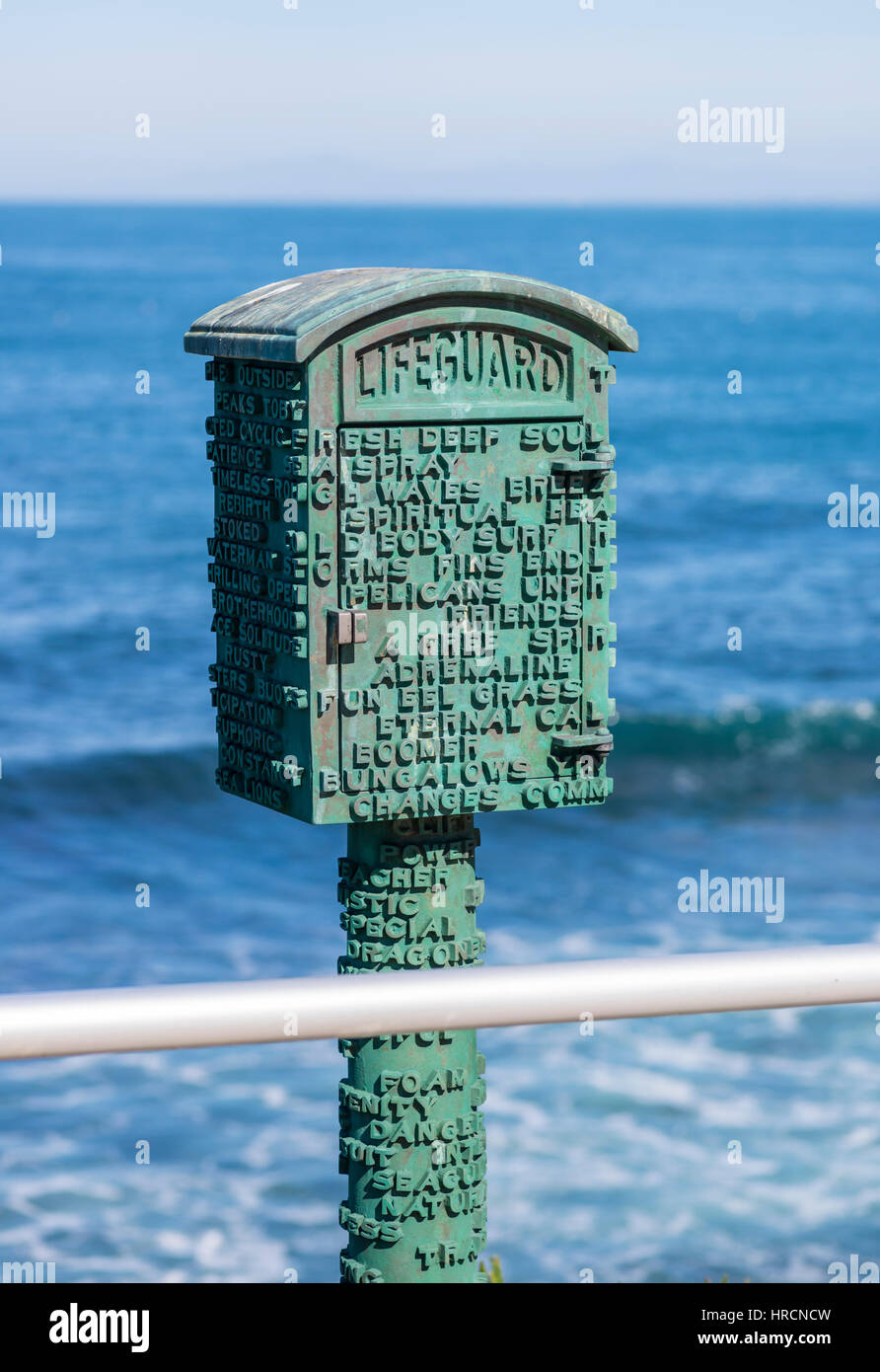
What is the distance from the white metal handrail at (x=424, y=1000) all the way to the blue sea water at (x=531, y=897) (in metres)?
6.62

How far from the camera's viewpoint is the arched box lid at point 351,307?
4363mm

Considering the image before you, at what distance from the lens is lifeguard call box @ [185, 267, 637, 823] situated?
441 centimetres

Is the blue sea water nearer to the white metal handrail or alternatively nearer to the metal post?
the metal post

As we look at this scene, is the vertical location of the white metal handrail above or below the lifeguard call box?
below

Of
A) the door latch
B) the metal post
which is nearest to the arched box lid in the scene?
the door latch

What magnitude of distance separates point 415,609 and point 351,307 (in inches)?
25.7

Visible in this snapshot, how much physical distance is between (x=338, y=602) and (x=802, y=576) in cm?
2380

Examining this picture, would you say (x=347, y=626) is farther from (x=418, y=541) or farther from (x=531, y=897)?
(x=531, y=897)

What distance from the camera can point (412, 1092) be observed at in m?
4.58

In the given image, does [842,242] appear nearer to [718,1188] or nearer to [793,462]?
[793,462]

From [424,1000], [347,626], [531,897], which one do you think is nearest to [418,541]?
[347,626]

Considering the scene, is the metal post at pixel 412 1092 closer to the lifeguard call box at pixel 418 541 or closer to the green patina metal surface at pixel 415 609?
the green patina metal surface at pixel 415 609

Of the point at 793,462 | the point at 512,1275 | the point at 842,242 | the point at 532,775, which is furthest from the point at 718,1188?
the point at 842,242

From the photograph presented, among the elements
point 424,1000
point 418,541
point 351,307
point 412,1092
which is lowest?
point 412,1092
